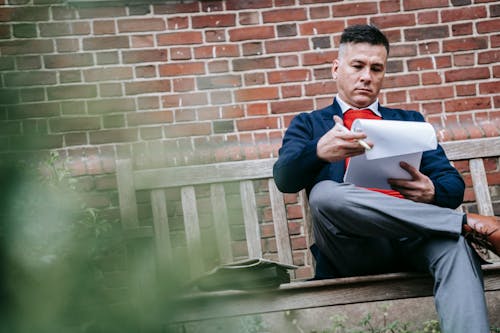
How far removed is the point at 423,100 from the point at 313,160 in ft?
5.26

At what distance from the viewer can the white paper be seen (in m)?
2.15

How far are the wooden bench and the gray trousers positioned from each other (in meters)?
0.10

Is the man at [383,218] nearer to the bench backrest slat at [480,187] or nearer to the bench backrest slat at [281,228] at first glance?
the bench backrest slat at [281,228]

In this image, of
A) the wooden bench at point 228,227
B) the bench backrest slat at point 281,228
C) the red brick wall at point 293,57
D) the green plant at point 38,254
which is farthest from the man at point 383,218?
the green plant at point 38,254

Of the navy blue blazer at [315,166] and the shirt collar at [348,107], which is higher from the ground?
the shirt collar at [348,107]

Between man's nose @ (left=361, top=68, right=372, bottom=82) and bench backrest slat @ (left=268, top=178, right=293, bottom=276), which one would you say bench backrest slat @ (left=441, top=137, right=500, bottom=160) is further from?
bench backrest slat @ (left=268, top=178, right=293, bottom=276)

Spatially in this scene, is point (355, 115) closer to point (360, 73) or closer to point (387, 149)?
point (360, 73)

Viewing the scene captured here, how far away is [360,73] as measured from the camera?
9.19ft

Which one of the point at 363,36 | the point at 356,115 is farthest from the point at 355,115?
the point at 363,36

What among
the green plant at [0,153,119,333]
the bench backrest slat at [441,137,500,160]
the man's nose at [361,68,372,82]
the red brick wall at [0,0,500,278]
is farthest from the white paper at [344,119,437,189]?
the green plant at [0,153,119,333]

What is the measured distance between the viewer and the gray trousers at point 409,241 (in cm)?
213

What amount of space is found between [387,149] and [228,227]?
1.53m

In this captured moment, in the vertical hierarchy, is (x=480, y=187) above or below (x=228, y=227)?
below

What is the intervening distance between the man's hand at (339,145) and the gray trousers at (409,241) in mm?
126
